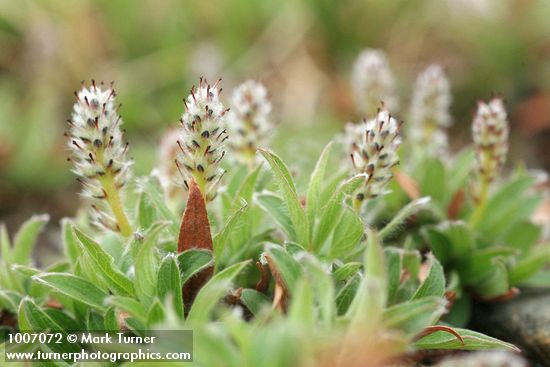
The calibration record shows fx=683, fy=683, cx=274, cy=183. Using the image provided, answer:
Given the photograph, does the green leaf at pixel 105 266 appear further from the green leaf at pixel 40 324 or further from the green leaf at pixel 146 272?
the green leaf at pixel 40 324

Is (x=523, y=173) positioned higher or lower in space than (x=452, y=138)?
lower

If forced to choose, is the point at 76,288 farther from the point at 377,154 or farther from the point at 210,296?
the point at 377,154

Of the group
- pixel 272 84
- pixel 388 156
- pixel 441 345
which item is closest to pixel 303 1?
pixel 272 84

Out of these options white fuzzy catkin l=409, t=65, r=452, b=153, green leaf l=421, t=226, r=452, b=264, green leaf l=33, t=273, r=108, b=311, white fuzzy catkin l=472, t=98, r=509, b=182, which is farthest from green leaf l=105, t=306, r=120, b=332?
white fuzzy catkin l=409, t=65, r=452, b=153

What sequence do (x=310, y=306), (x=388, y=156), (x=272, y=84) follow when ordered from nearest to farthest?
1. (x=310, y=306)
2. (x=388, y=156)
3. (x=272, y=84)

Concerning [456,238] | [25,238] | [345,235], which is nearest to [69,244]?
[25,238]

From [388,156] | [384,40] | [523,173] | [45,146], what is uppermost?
[384,40]

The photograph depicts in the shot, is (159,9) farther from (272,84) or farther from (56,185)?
(56,185)

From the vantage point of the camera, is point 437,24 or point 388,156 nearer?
point 388,156
